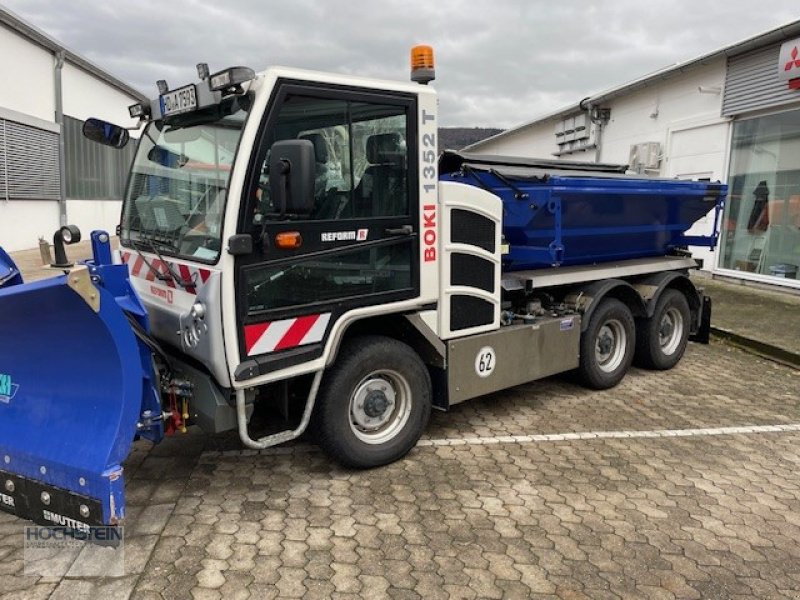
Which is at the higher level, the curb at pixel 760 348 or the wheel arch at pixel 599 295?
the wheel arch at pixel 599 295

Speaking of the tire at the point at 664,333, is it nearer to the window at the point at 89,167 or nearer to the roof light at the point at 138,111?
the roof light at the point at 138,111

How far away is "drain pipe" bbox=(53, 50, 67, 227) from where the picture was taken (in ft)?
53.1

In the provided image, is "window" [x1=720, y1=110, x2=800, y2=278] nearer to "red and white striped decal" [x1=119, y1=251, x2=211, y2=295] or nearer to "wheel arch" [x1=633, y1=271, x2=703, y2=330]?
"wheel arch" [x1=633, y1=271, x2=703, y2=330]

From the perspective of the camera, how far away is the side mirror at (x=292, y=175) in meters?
3.12

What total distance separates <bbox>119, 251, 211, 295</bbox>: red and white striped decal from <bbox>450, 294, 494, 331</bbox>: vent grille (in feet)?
5.65

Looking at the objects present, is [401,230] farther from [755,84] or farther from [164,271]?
[755,84]

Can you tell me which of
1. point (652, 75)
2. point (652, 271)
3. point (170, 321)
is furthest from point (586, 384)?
point (652, 75)

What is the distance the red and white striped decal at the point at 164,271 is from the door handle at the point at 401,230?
1125mm

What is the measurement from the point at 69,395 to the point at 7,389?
1.37 ft

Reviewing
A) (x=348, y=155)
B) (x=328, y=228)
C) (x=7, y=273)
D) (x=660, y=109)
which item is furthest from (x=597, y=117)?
(x=7, y=273)

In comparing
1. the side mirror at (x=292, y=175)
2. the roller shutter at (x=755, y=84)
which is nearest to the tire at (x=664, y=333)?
the side mirror at (x=292, y=175)

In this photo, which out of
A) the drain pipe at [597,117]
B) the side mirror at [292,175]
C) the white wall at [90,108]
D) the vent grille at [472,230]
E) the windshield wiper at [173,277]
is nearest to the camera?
the side mirror at [292,175]

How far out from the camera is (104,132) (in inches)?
172

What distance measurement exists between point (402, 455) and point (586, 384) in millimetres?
2355
